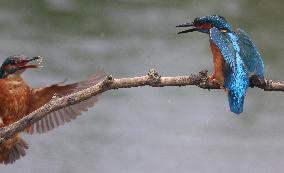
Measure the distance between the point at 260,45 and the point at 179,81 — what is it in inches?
177

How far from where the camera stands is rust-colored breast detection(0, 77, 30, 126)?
2596 millimetres

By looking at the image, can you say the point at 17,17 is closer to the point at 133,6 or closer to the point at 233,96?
the point at 133,6

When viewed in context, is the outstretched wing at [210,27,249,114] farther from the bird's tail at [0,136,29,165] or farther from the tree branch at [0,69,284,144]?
the bird's tail at [0,136,29,165]

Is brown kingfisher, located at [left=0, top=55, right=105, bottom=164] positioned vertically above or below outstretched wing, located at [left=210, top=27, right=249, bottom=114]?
below

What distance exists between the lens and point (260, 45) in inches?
249

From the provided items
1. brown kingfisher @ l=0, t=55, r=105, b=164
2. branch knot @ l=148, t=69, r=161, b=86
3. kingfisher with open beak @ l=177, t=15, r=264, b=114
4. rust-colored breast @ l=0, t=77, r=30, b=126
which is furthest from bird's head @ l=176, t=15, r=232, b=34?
rust-colored breast @ l=0, t=77, r=30, b=126

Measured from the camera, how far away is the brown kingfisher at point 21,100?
259 centimetres

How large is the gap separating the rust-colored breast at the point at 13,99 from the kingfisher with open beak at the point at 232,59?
27.1 inches

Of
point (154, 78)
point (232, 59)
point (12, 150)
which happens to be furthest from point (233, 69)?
point (12, 150)

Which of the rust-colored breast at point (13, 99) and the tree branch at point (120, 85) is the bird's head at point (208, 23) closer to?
the tree branch at point (120, 85)

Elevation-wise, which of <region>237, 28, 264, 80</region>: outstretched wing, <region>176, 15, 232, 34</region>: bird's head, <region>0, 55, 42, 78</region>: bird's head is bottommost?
<region>0, 55, 42, 78</region>: bird's head

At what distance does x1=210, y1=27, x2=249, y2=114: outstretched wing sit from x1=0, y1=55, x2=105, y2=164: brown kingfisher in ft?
2.15

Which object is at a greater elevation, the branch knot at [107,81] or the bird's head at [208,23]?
the bird's head at [208,23]

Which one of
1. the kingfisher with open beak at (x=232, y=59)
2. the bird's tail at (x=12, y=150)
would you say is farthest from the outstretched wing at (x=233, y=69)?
the bird's tail at (x=12, y=150)
